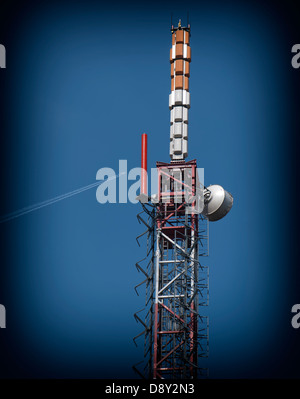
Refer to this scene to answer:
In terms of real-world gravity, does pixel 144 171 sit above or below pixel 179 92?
below

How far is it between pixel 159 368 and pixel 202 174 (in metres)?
21.4

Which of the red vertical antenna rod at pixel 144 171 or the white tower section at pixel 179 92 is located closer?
the red vertical antenna rod at pixel 144 171

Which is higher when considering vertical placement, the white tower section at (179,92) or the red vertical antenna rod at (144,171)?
the white tower section at (179,92)

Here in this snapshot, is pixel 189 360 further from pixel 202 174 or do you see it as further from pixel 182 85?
pixel 182 85

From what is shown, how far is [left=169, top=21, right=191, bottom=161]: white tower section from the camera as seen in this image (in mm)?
98312

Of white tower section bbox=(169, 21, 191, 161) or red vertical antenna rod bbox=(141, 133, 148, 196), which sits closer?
red vertical antenna rod bbox=(141, 133, 148, 196)

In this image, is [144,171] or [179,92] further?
[179,92]

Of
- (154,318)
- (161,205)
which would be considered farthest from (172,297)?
(161,205)

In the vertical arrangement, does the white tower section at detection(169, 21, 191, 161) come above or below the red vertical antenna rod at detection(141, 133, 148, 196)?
above

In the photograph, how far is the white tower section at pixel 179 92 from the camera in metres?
98.3

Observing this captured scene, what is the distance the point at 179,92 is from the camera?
3942 inches

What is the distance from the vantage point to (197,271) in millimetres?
94312
